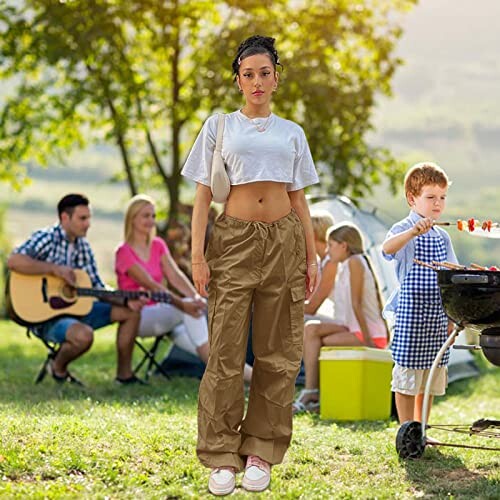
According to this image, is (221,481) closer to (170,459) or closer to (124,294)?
(170,459)

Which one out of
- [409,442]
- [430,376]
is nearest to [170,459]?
[409,442]

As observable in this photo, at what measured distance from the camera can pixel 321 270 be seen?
23.7 feet

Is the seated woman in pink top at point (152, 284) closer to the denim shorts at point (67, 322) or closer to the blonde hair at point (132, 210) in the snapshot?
the blonde hair at point (132, 210)

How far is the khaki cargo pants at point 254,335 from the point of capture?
401 cm

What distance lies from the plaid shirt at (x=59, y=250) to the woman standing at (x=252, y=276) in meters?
3.46

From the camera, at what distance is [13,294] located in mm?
7227

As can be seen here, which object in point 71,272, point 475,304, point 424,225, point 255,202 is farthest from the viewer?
point 71,272

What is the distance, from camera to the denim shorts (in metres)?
7.26

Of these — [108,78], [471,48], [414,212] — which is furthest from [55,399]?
[471,48]

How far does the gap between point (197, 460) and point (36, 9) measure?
377 inches

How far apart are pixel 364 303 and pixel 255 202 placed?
300 cm

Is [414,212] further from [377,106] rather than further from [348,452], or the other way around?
[377,106]

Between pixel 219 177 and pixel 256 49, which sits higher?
pixel 256 49

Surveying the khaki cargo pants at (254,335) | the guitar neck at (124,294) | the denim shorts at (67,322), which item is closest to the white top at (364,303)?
the guitar neck at (124,294)
